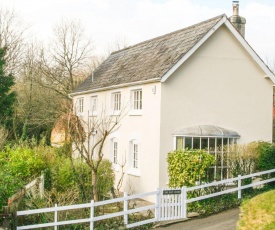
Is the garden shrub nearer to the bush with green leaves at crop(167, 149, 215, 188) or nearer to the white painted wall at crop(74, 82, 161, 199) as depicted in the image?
the bush with green leaves at crop(167, 149, 215, 188)

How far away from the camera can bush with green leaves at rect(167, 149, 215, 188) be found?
16.9m

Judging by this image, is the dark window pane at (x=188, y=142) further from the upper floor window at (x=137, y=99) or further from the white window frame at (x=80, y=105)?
the white window frame at (x=80, y=105)

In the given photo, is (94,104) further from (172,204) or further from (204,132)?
(172,204)

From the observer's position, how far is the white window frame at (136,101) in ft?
70.0

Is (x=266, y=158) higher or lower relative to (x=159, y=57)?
lower

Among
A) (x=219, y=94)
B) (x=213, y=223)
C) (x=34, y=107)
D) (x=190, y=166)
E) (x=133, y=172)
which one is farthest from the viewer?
(x=34, y=107)

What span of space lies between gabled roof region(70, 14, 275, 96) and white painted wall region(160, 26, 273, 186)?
19.7 inches

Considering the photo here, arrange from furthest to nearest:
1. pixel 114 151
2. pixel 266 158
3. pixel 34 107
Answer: pixel 34 107
pixel 114 151
pixel 266 158

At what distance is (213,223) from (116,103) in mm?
10382

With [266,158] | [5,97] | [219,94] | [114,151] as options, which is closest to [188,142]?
[219,94]

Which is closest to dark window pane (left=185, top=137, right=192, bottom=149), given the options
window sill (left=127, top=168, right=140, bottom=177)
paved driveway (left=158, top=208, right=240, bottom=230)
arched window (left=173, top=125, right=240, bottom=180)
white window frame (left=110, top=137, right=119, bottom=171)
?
arched window (left=173, top=125, right=240, bottom=180)

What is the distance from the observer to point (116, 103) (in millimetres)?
24000

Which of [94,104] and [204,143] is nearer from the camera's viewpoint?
[204,143]

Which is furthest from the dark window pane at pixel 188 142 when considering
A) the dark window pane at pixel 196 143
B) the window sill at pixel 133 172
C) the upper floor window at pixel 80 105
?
the upper floor window at pixel 80 105
